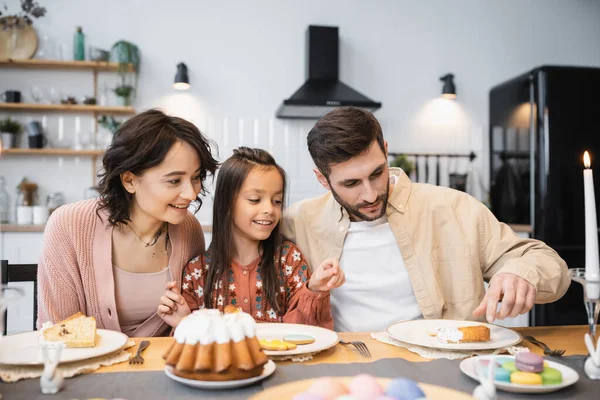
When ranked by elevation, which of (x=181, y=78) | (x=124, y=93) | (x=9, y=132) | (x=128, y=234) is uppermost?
(x=181, y=78)

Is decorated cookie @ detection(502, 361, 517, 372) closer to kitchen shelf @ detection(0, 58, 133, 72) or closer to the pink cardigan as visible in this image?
the pink cardigan

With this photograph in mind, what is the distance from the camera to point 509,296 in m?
1.29

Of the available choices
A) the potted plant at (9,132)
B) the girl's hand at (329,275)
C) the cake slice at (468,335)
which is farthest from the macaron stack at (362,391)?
the potted plant at (9,132)

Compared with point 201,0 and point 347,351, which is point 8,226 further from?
point 347,351

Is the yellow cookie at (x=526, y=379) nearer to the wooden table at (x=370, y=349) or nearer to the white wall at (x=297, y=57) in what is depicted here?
the wooden table at (x=370, y=349)

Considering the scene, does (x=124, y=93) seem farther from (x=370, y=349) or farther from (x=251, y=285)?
(x=370, y=349)

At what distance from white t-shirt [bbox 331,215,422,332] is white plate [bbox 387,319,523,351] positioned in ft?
1.09

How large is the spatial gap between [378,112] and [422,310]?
10.9ft

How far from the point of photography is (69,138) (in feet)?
14.8

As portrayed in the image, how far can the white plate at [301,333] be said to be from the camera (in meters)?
1.16

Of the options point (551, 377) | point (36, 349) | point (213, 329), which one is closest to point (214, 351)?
point (213, 329)

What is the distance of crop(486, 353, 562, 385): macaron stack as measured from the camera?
37.3 inches

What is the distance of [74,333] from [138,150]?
63 centimetres

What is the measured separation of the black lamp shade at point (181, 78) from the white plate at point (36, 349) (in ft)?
10.9
